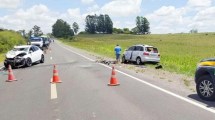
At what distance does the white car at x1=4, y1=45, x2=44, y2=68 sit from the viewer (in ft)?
75.6

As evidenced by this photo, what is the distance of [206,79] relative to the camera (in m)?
9.28

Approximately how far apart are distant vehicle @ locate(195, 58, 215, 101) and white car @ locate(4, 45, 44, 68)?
15.9 m

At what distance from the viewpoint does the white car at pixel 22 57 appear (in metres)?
23.0

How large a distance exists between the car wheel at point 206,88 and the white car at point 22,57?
16025 millimetres

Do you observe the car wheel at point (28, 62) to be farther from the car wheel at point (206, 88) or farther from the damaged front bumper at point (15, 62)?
the car wheel at point (206, 88)

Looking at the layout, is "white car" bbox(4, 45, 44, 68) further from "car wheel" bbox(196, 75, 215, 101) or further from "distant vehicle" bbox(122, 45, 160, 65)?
"car wheel" bbox(196, 75, 215, 101)

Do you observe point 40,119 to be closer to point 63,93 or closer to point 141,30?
point 63,93

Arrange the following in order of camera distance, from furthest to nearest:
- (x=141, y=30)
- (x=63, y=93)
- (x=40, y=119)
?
(x=141, y=30) < (x=63, y=93) < (x=40, y=119)

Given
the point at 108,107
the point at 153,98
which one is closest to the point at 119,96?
the point at 153,98

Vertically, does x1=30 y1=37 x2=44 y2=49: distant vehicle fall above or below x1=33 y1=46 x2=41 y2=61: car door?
below

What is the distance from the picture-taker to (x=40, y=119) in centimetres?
741

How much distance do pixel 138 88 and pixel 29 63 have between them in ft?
45.6

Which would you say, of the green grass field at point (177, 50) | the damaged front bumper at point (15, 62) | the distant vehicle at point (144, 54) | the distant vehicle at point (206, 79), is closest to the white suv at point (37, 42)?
the green grass field at point (177, 50)

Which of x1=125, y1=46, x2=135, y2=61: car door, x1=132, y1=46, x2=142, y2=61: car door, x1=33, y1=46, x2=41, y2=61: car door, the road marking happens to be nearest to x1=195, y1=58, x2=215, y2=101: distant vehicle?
the road marking
